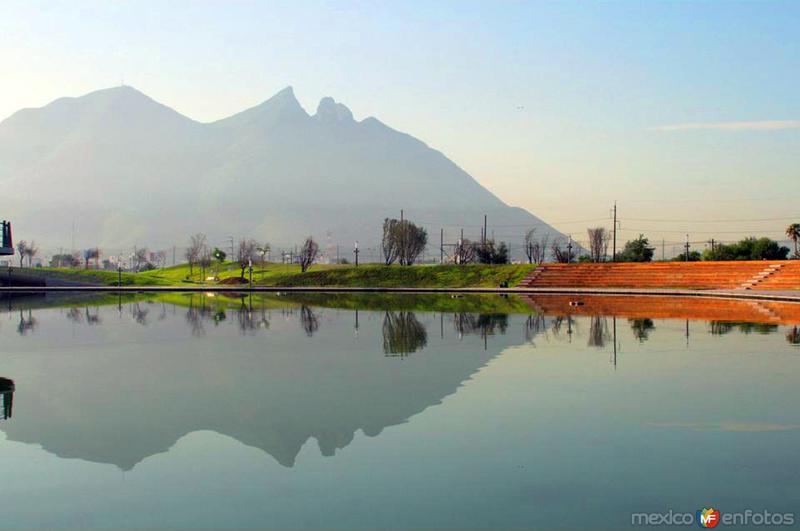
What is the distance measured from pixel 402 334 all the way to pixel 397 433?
48.0ft

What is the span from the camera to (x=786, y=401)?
14.1m

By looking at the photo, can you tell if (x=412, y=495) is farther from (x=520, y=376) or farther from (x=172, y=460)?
(x=520, y=376)

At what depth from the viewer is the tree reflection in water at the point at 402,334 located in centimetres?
2236

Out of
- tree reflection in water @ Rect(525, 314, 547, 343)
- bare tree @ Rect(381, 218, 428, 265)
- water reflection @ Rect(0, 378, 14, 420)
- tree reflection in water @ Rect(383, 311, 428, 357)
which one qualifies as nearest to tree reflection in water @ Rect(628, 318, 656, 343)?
tree reflection in water @ Rect(525, 314, 547, 343)

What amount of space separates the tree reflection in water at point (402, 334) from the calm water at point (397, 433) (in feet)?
0.75

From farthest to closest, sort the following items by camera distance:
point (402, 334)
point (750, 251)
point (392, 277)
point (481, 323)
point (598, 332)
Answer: point (392, 277) < point (750, 251) < point (481, 323) < point (402, 334) < point (598, 332)

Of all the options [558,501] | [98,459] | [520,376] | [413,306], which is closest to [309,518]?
[558,501]

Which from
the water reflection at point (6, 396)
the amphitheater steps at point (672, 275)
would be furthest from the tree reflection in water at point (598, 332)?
the amphitheater steps at point (672, 275)

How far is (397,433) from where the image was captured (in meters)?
11.9

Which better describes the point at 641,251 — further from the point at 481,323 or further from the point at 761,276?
the point at 481,323

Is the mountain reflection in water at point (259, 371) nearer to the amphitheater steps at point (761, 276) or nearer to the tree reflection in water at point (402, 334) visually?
the tree reflection in water at point (402, 334)

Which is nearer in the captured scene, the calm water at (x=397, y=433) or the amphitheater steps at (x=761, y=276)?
the calm water at (x=397, y=433)

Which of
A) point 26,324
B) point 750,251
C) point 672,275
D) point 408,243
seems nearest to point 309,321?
point 26,324

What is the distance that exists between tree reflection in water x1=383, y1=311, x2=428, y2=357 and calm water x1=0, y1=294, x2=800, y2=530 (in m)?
0.23
